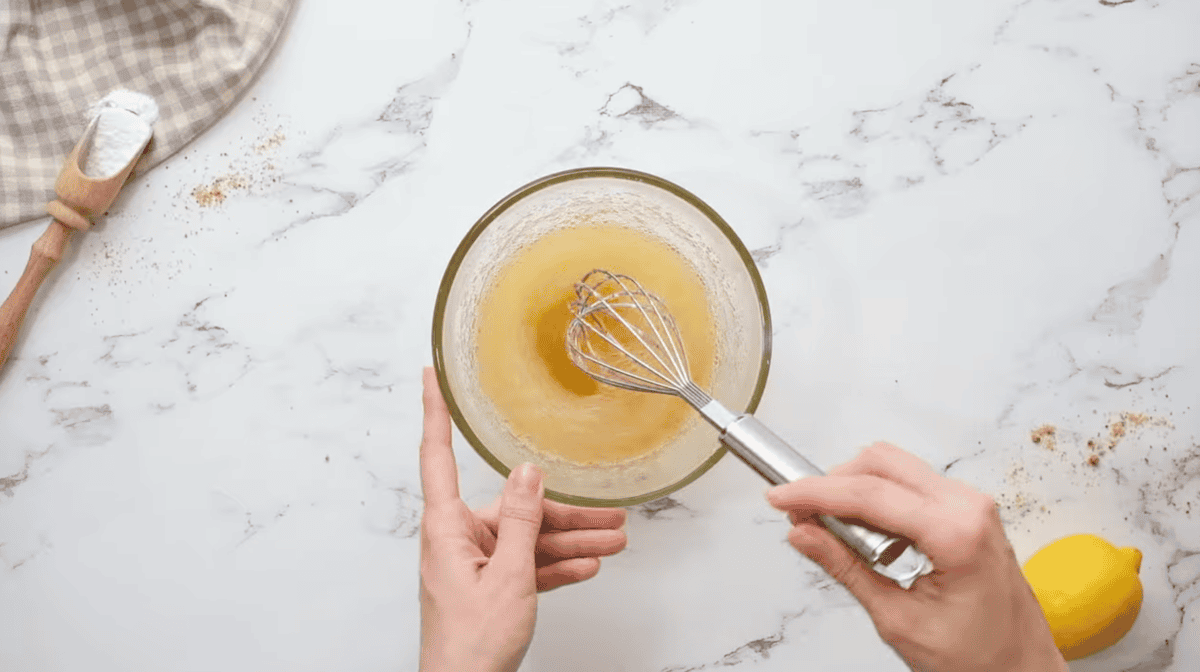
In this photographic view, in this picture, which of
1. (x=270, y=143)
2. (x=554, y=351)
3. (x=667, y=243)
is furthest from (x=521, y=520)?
(x=270, y=143)

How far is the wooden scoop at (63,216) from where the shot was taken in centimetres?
88

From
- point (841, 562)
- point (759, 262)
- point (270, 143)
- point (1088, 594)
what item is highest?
point (270, 143)

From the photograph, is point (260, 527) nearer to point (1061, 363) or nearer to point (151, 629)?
point (151, 629)

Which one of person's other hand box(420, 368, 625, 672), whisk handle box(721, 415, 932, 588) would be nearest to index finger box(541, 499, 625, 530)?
person's other hand box(420, 368, 625, 672)

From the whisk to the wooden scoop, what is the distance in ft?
1.79

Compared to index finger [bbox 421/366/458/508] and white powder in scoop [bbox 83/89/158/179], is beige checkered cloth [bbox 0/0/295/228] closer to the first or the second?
white powder in scoop [bbox 83/89/158/179]

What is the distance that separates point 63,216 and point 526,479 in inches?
24.3

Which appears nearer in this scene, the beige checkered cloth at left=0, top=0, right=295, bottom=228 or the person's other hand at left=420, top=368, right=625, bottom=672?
the person's other hand at left=420, top=368, right=625, bottom=672

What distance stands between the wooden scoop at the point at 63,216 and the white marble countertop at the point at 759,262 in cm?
3

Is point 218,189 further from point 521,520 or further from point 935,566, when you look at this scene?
point 935,566

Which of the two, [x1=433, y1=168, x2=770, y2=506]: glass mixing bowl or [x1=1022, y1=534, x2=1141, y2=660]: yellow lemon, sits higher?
[x1=433, y1=168, x2=770, y2=506]: glass mixing bowl

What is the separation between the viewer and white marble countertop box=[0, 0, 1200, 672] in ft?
2.96

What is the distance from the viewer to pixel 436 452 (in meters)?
0.78

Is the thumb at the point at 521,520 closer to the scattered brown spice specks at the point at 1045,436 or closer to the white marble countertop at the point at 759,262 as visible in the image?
the white marble countertop at the point at 759,262
